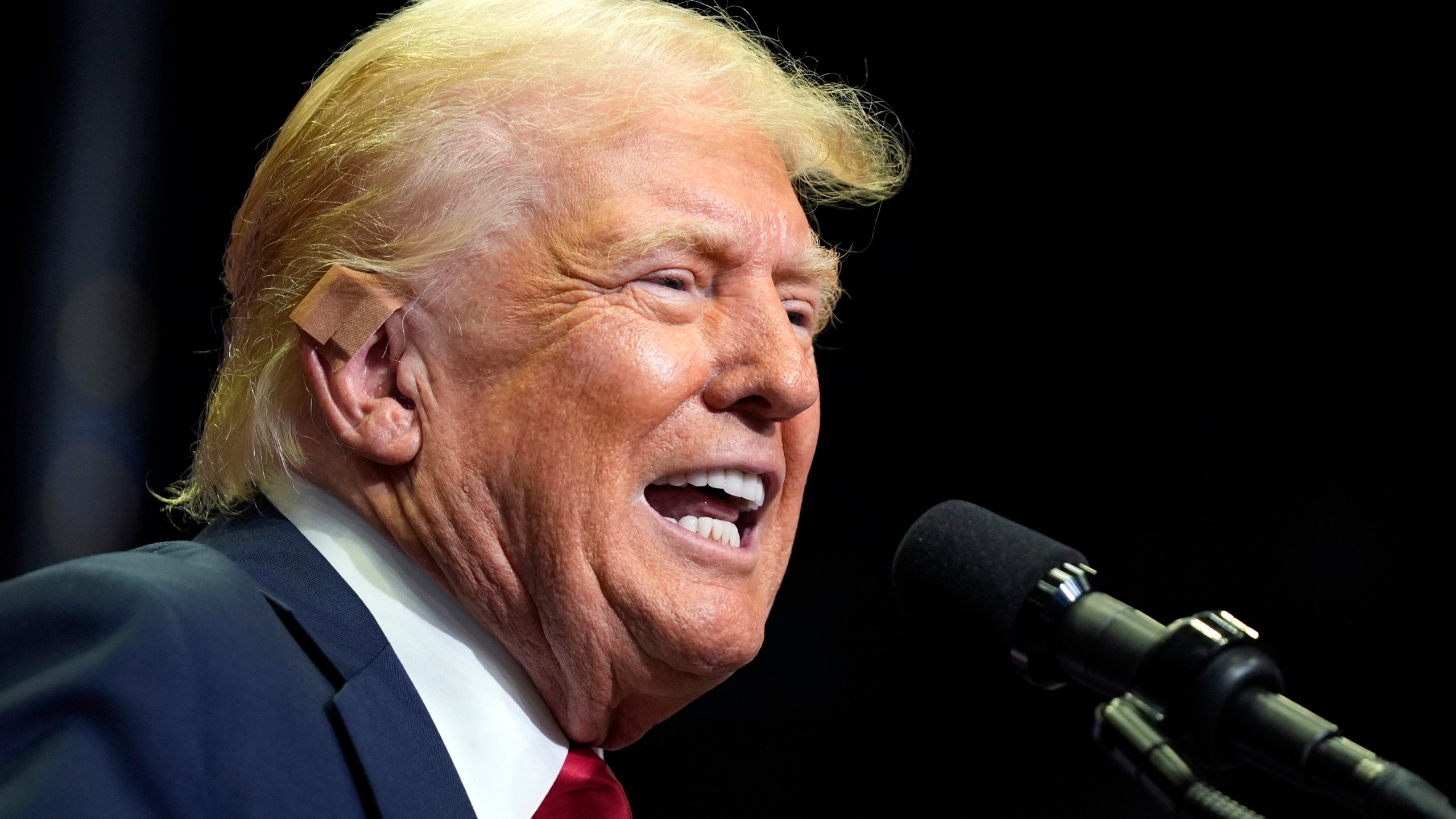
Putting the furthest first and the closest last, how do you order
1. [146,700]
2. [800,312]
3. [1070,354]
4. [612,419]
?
[1070,354] → [800,312] → [612,419] → [146,700]

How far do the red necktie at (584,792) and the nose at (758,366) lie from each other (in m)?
0.51

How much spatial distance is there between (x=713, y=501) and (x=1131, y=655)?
81 cm

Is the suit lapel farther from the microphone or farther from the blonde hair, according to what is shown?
the microphone

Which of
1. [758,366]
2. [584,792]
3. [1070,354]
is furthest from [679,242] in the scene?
[1070,354]

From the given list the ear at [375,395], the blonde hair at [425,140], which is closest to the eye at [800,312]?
the blonde hair at [425,140]

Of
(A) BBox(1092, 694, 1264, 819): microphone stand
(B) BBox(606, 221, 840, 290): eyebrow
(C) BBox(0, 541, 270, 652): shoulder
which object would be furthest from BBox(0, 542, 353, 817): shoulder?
(A) BBox(1092, 694, 1264, 819): microphone stand

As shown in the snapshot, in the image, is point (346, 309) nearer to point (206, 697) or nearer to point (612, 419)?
point (612, 419)

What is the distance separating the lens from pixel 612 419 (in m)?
1.48

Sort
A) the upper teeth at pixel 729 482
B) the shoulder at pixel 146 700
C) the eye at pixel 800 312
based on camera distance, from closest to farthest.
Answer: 1. the shoulder at pixel 146 700
2. the upper teeth at pixel 729 482
3. the eye at pixel 800 312

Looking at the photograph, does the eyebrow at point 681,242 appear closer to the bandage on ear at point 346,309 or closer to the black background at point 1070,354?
the bandage on ear at point 346,309

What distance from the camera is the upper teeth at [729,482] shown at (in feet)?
5.08

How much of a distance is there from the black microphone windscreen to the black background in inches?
59.2

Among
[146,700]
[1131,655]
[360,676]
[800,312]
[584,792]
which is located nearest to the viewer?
[1131,655]

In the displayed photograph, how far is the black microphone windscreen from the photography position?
1.05m
